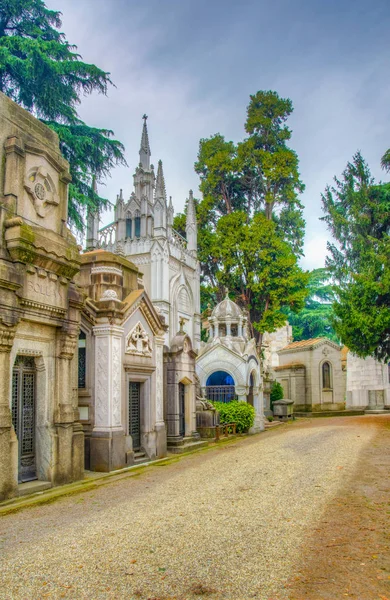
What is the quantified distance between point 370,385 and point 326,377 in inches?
119

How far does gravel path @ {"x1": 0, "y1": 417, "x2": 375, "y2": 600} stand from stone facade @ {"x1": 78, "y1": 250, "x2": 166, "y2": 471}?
135 centimetres

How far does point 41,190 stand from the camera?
9.72m

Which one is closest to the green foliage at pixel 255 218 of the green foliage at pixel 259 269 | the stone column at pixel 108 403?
the green foliage at pixel 259 269

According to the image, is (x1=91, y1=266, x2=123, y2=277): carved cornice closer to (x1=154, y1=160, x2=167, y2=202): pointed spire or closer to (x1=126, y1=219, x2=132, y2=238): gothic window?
(x1=154, y1=160, x2=167, y2=202): pointed spire

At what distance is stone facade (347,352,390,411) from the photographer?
113 ft

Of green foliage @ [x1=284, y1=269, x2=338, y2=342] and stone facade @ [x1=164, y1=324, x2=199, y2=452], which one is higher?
green foliage @ [x1=284, y1=269, x2=338, y2=342]

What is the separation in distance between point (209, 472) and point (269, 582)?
642 centimetres

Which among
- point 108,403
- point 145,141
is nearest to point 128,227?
point 145,141

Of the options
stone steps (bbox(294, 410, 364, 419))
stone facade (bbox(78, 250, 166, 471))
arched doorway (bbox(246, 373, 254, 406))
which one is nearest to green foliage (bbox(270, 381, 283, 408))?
stone steps (bbox(294, 410, 364, 419))

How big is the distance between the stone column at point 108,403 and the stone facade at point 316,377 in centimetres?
2563

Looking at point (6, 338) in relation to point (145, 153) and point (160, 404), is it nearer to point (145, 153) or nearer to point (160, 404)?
point (160, 404)

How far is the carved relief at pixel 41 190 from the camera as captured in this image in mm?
9485

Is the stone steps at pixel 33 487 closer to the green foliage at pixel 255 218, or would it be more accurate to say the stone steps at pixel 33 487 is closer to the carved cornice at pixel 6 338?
the carved cornice at pixel 6 338

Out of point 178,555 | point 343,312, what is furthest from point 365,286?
point 178,555
